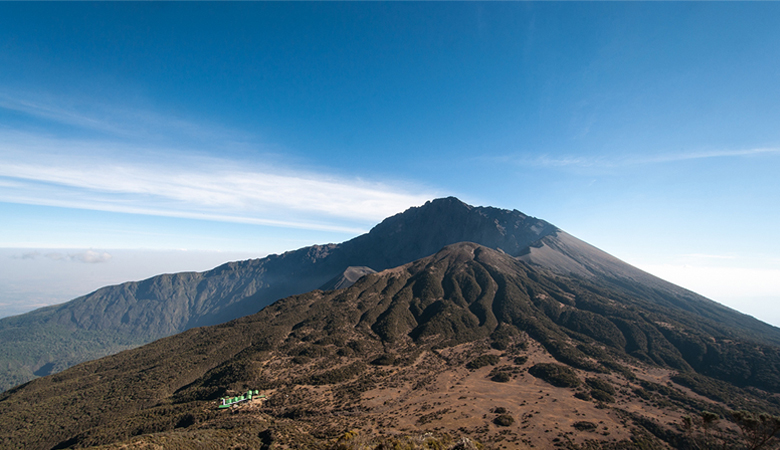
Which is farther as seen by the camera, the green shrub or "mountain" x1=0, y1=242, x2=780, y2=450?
the green shrub

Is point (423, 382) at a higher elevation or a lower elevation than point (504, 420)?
lower

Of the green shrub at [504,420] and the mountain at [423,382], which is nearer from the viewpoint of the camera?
the mountain at [423,382]

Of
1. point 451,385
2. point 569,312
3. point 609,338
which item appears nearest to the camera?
point 451,385

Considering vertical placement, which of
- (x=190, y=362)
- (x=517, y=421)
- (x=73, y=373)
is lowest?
(x=73, y=373)

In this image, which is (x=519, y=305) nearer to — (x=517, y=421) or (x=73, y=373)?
(x=517, y=421)

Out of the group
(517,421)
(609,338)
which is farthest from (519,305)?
(517,421)

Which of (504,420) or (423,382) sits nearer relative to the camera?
(504,420)

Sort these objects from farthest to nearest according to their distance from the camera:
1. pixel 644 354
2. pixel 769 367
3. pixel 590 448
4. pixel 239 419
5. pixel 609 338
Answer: pixel 609 338, pixel 644 354, pixel 769 367, pixel 239 419, pixel 590 448

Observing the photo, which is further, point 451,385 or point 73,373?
point 73,373
